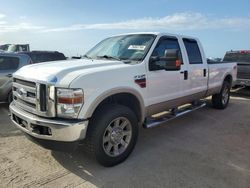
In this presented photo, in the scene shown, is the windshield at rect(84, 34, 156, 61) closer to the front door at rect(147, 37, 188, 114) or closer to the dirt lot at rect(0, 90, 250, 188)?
the front door at rect(147, 37, 188, 114)

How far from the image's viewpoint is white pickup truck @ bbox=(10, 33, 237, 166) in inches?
136

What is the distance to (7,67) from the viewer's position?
7.55 m

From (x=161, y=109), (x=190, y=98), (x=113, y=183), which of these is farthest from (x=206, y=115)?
(x=113, y=183)

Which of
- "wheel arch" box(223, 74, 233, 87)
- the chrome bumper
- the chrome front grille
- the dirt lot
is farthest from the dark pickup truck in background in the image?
the chrome front grille

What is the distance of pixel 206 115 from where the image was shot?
7156mm

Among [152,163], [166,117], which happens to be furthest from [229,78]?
[152,163]

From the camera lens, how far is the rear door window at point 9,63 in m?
7.51

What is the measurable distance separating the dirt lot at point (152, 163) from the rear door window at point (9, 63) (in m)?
2.30

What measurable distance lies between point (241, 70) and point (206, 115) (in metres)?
4.38

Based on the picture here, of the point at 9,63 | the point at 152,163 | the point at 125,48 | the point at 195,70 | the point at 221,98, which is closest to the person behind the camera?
the point at 152,163

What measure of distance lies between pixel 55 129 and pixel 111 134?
2.89 ft

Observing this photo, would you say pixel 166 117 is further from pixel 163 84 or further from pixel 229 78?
pixel 229 78

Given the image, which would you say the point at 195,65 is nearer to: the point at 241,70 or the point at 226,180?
the point at 226,180

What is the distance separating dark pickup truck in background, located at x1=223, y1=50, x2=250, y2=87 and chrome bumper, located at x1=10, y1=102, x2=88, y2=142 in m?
8.52
